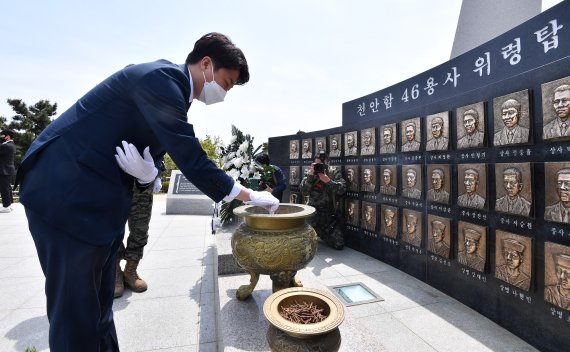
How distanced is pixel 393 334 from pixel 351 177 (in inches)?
115

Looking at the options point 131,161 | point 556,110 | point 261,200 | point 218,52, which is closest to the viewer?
point 131,161

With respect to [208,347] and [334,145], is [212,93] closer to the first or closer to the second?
[208,347]

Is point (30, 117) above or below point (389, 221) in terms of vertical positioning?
above

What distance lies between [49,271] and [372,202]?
13.8 ft

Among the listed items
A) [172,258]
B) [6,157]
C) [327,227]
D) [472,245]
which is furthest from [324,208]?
[6,157]

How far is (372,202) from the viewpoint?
473 cm

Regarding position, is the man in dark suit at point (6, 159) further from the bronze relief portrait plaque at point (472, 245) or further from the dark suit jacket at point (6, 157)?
the bronze relief portrait plaque at point (472, 245)

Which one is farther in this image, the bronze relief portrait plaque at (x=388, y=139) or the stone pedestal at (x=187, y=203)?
the stone pedestal at (x=187, y=203)

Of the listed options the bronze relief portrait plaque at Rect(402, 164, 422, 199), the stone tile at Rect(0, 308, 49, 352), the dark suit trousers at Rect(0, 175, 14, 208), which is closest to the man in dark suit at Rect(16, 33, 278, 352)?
the stone tile at Rect(0, 308, 49, 352)

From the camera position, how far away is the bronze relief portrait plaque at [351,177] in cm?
509

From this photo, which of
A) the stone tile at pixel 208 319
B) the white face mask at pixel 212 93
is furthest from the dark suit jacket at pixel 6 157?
the white face mask at pixel 212 93

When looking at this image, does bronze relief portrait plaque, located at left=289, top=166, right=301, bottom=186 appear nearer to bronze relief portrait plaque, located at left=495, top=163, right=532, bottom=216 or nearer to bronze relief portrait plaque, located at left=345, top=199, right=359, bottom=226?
bronze relief portrait plaque, located at left=345, top=199, right=359, bottom=226

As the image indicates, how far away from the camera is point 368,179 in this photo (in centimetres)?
477

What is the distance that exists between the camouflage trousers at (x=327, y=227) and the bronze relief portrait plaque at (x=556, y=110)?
3.45m
